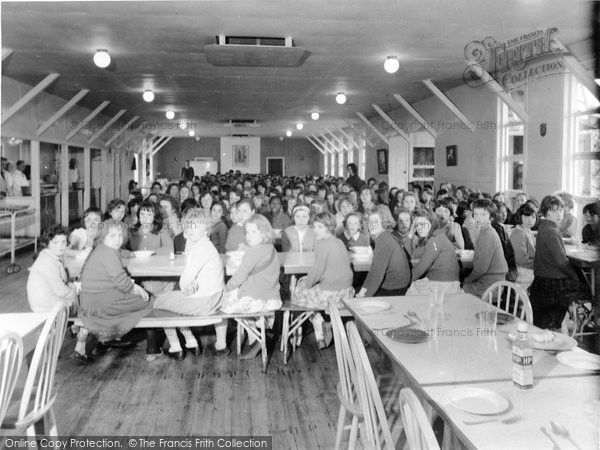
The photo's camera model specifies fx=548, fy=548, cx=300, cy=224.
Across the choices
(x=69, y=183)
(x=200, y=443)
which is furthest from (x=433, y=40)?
(x=69, y=183)

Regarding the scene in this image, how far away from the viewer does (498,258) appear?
12.3ft

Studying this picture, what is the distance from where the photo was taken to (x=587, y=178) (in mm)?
5586

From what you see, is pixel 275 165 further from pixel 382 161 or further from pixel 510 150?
pixel 510 150

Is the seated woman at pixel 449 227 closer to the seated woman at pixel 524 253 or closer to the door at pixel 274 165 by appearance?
the seated woman at pixel 524 253

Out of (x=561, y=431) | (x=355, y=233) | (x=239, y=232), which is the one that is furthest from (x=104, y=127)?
(x=561, y=431)

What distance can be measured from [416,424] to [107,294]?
2425mm

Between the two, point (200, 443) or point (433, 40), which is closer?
point (200, 443)

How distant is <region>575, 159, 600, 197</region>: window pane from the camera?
5441mm

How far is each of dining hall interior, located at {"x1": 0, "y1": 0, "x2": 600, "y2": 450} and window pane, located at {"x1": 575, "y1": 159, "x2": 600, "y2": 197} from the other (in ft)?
0.09

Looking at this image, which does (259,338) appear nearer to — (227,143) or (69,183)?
(69,183)

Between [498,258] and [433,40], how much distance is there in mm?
2502

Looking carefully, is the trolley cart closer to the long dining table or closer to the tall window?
the long dining table

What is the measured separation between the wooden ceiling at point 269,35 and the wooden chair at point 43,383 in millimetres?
2768

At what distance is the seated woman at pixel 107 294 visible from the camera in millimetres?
3285
